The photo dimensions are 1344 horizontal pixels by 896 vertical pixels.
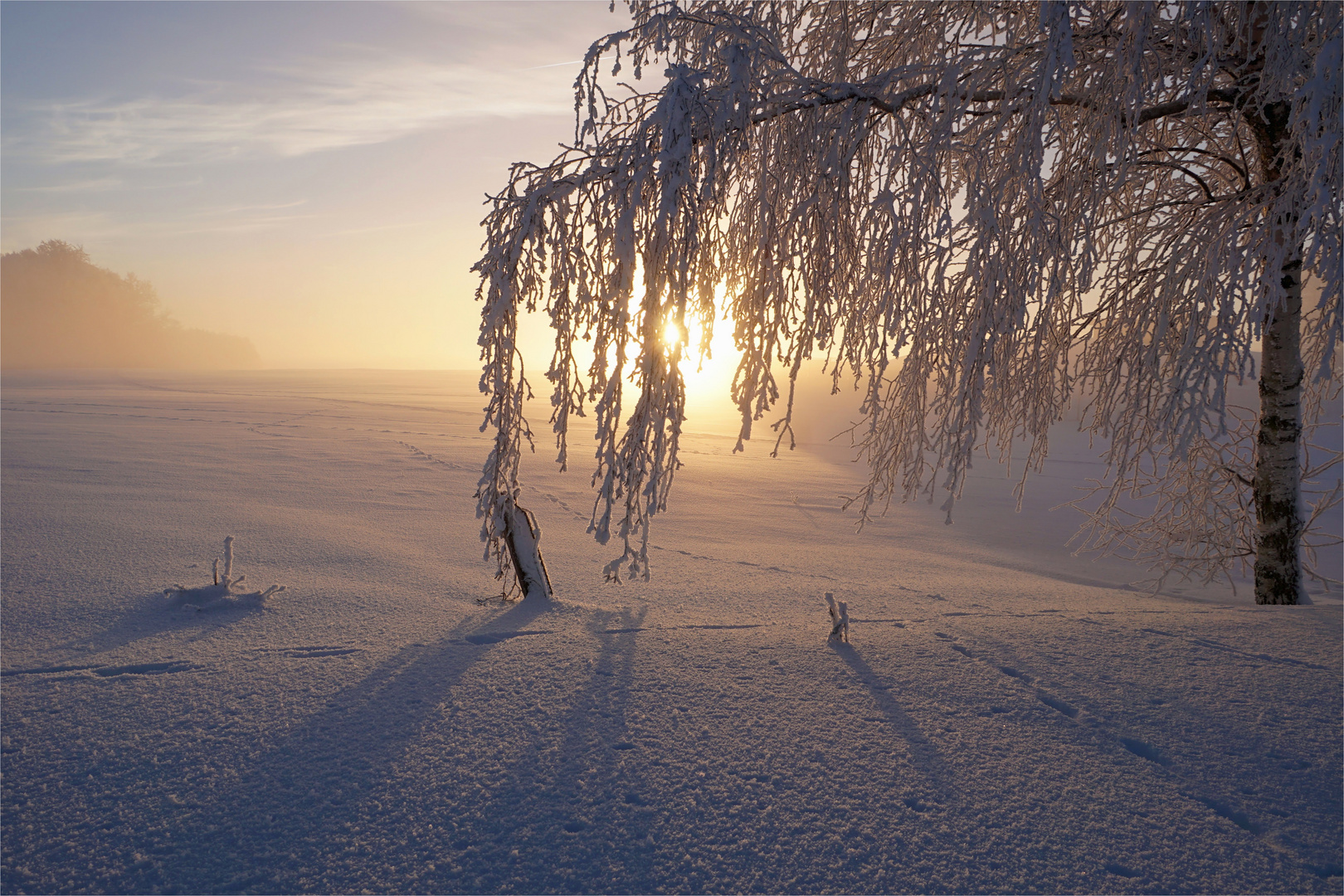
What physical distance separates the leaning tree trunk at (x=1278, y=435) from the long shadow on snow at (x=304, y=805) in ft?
15.8

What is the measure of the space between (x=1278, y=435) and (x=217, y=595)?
6.13 m

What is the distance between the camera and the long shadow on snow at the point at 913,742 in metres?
2.00

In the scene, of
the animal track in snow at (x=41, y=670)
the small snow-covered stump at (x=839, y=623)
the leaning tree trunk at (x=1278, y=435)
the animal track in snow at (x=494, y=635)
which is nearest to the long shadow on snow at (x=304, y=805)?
the animal track in snow at (x=494, y=635)

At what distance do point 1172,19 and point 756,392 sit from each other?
2864 mm

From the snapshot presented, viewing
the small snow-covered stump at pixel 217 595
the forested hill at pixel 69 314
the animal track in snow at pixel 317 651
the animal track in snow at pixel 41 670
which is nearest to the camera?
the animal track in snow at pixel 41 670

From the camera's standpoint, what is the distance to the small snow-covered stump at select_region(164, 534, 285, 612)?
325cm

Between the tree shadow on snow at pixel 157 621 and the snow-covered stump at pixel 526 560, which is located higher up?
the snow-covered stump at pixel 526 560

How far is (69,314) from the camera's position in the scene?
52.6 meters

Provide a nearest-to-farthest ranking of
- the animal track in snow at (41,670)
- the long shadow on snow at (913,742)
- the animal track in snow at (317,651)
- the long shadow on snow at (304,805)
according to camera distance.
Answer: the long shadow on snow at (304,805) → the long shadow on snow at (913,742) → the animal track in snow at (41,670) → the animal track in snow at (317,651)

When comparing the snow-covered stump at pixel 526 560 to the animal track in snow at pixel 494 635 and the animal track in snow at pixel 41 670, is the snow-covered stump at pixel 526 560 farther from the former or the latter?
the animal track in snow at pixel 41 670

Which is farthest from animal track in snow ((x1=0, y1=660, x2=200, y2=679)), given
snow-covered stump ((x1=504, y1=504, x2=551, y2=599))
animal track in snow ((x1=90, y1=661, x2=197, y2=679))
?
snow-covered stump ((x1=504, y1=504, x2=551, y2=599))

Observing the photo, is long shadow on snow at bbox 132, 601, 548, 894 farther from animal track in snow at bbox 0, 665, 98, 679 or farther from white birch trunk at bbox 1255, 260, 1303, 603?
white birch trunk at bbox 1255, 260, 1303, 603

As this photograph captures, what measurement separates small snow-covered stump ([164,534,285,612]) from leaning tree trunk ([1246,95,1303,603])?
566cm

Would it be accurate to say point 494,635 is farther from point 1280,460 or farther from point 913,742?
point 1280,460
